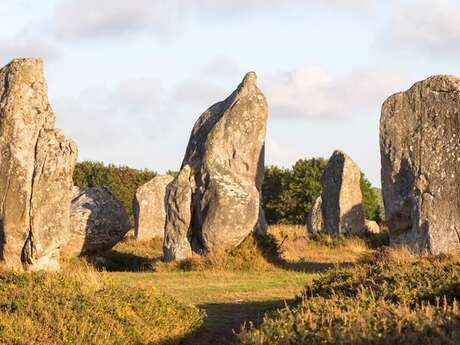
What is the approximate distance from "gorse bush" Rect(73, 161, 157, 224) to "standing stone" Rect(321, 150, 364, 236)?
1528cm

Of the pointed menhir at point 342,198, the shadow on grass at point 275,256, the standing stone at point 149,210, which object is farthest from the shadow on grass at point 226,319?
the pointed menhir at point 342,198

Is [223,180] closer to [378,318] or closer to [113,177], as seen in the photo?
[378,318]

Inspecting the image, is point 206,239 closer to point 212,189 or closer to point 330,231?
point 212,189

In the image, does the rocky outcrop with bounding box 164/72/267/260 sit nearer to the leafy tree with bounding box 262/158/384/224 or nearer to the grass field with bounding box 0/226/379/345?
the grass field with bounding box 0/226/379/345

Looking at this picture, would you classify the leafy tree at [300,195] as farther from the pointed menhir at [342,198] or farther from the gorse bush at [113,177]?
the pointed menhir at [342,198]

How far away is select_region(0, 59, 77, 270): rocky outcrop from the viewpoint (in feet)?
61.3

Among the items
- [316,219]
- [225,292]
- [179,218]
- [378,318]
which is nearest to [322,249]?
[179,218]

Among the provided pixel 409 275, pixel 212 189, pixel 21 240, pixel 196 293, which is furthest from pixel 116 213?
pixel 409 275

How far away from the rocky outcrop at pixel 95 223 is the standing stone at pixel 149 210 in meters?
7.37

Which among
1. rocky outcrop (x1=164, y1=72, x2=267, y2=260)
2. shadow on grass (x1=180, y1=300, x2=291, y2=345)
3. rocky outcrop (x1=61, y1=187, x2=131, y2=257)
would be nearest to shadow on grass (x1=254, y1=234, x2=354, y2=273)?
rocky outcrop (x1=164, y1=72, x2=267, y2=260)

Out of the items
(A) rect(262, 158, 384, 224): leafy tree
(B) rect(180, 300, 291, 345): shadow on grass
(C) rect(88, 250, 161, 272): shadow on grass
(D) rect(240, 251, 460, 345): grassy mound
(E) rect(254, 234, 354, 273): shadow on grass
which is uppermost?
(A) rect(262, 158, 384, 224): leafy tree

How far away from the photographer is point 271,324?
364 inches

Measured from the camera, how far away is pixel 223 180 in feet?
73.5

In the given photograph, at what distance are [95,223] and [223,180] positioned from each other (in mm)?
4285
